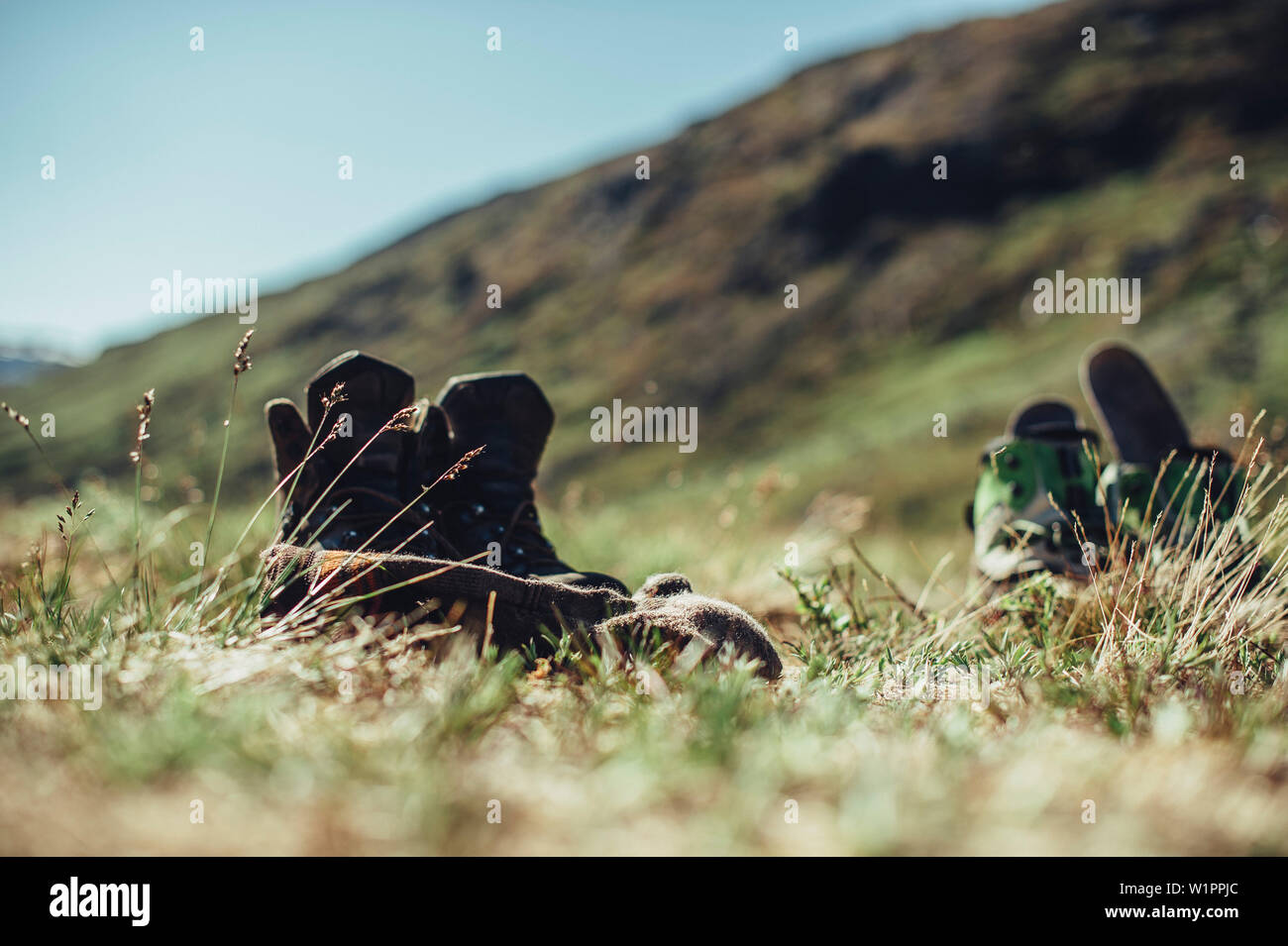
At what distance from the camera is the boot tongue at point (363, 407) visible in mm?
2498

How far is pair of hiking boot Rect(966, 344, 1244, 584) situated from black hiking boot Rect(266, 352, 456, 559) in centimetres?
207

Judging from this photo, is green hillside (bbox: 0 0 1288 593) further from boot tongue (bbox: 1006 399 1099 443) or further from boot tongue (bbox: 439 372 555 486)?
boot tongue (bbox: 439 372 555 486)

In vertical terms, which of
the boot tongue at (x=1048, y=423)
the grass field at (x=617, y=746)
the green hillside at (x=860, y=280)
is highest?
the green hillside at (x=860, y=280)

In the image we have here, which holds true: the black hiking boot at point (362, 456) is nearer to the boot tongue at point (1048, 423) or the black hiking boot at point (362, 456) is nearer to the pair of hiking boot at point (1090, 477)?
the pair of hiking boot at point (1090, 477)

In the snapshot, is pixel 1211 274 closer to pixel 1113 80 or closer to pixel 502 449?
pixel 1113 80

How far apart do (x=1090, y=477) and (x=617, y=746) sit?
9.48 ft

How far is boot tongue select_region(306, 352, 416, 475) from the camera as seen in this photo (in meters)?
2.50

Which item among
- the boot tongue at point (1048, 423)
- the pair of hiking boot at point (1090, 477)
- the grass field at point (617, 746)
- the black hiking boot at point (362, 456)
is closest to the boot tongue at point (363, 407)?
the black hiking boot at point (362, 456)

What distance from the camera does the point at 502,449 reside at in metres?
2.83

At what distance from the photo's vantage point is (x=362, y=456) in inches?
100

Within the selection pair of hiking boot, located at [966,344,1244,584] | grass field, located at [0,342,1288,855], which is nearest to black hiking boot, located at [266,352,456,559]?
grass field, located at [0,342,1288,855]
